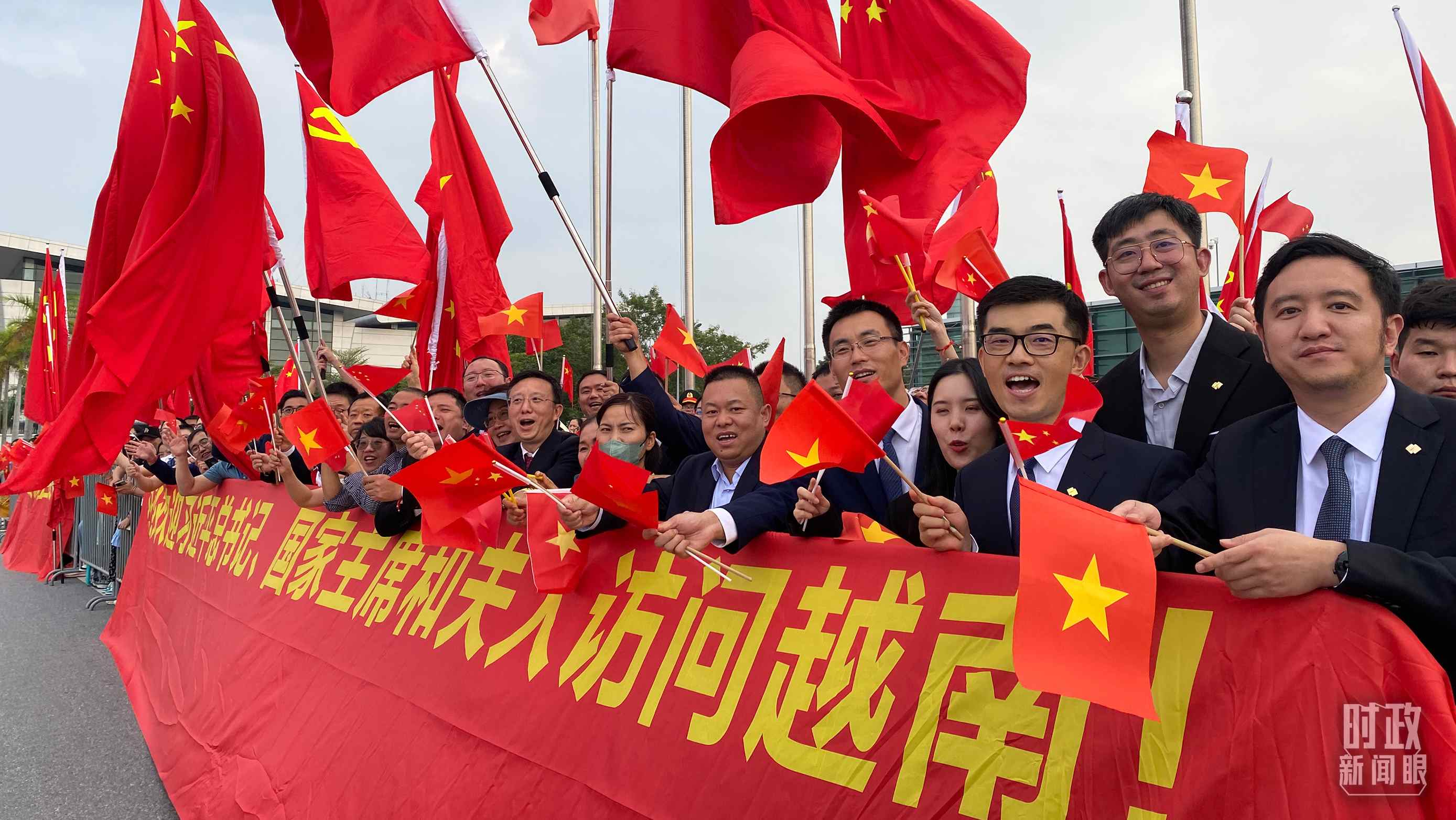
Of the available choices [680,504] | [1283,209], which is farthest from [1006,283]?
[1283,209]

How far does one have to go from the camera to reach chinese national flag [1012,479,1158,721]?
135 cm

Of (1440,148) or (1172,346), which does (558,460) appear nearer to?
(1172,346)

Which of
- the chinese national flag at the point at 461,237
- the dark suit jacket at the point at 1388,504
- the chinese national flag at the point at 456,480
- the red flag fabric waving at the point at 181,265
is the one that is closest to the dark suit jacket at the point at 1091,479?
the dark suit jacket at the point at 1388,504

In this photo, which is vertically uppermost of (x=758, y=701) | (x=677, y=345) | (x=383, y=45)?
(x=383, y=45)

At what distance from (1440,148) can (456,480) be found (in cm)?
466

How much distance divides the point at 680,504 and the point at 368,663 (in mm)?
1347

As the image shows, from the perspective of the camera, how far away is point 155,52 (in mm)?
4902

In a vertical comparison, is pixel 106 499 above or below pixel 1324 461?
below

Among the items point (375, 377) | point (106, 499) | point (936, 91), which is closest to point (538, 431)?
point (375, 377)

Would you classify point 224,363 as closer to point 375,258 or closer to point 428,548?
point 375,258

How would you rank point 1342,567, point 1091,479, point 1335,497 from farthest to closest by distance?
point 1091,479 → point 1335,497 → point 1342,567

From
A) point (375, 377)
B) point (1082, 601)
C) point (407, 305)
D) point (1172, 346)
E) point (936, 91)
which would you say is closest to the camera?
point (1082, 601)

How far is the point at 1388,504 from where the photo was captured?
1464mm

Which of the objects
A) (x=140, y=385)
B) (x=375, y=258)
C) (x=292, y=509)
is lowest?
(x=292, y=509)
